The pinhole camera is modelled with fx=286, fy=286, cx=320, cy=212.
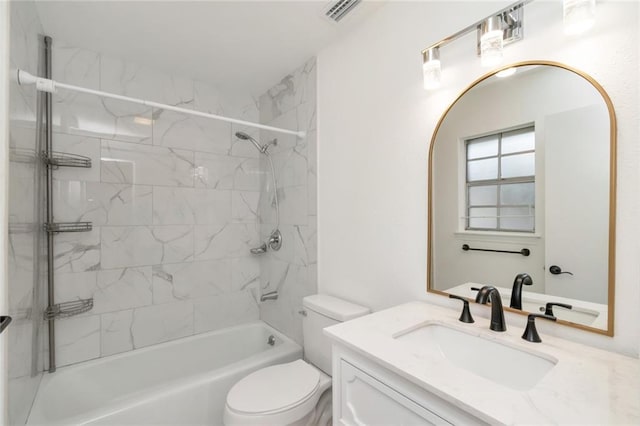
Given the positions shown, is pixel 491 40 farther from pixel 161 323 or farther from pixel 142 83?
pixel 161 323

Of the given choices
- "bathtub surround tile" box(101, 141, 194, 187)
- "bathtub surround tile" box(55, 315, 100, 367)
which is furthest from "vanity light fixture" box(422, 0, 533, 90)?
"bathtub surround tile" box(55, 315, 100, 367)

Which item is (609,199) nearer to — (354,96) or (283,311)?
(354,96)

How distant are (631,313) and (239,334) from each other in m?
2.31

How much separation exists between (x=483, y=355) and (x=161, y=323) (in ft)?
6.91

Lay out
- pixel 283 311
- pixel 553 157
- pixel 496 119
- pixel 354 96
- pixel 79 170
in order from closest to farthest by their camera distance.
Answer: pixel 553 157 → pixel 496 119 → pixel 354 96 → pixel 79 170 → pixel 283 311

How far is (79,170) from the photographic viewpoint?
1846 millimetres

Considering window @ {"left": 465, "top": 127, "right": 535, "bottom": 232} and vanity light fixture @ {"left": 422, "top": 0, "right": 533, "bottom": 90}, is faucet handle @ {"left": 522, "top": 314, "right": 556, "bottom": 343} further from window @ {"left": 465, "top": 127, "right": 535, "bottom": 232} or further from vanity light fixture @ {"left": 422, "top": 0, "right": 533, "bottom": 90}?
vanity light fixture @ {"left": 422, "top": 0, "right": 533, "bottom": 90}

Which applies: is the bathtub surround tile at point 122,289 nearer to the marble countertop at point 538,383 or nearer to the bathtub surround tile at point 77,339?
the bathtub surround tile at point 77,339

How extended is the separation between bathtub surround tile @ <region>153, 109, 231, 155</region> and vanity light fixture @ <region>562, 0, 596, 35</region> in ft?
7.19

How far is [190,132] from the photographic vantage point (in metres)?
2.26

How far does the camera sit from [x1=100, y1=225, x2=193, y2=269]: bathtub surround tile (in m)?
1.95

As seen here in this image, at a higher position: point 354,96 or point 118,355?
point 354,96

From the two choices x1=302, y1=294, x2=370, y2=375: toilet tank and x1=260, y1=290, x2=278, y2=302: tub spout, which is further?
x1=260, y1=290, x2=278, y2=302: tub spout

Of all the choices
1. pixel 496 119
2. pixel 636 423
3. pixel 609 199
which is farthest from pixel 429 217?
pixel 636 423
